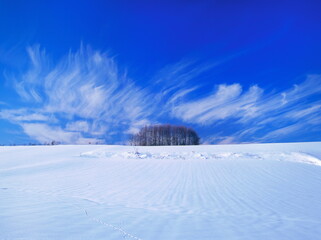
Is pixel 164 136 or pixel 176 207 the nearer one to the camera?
pixel 176 207

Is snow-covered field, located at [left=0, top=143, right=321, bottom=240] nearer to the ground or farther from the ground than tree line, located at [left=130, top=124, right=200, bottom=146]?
nearer to the ground

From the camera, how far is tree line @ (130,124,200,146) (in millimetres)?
49719

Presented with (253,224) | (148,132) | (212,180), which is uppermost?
(148,132)

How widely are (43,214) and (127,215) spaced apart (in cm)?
158

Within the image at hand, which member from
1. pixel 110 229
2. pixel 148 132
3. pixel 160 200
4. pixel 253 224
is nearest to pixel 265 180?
pixel 160 200

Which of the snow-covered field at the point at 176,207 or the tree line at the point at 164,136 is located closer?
the snow-covered field at the point at 176,207

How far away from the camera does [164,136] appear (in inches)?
1975

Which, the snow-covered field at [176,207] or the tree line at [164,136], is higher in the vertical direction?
the tree line at [164,136]

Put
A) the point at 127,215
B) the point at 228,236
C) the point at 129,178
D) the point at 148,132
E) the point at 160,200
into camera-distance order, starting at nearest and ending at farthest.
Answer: the point at 228,236, the point at 127,215, the point at 160,200, the point at 129,178, the point at 148,132

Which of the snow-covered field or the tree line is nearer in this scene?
the snow-covered field

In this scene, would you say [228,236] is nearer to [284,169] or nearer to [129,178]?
[129,178]

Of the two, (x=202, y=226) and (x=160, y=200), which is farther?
(x=160, y=200)

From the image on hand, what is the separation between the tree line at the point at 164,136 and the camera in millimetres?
49719

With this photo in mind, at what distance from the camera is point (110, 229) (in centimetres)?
325
